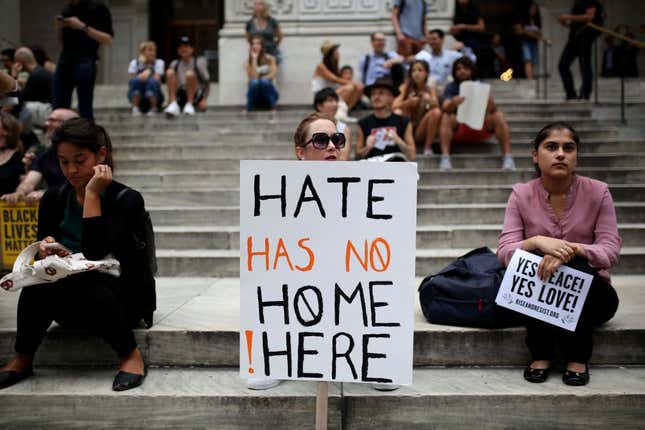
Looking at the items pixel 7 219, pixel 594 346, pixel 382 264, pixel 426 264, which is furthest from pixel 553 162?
pixel 7 219

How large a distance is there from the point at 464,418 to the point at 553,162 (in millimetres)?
1372

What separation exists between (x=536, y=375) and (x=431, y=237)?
2460 mm

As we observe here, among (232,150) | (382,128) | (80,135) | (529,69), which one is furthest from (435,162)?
(529,69)

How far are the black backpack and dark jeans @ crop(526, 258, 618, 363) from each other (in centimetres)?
16

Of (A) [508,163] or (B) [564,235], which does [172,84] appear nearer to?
(A) [508,163]

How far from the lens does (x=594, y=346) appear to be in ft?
11.9

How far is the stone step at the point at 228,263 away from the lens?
17.3ft


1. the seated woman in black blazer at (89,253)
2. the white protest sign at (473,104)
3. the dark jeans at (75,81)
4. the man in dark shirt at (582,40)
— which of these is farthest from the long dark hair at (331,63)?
the seated woman in black blazer at (89,253)

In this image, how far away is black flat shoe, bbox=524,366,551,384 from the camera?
11.1ft

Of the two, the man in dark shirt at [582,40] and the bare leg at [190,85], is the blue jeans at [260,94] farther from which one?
the man in dark shirt at [582,40]

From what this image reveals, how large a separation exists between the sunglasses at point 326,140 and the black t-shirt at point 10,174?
3.78m

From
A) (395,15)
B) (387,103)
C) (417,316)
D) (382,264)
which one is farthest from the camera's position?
(395,15)

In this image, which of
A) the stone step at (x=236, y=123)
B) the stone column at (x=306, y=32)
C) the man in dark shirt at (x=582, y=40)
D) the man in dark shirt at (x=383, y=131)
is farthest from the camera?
the stone column at (x=306, y=32)

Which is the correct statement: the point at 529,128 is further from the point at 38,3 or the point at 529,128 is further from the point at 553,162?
the point at 38,3
